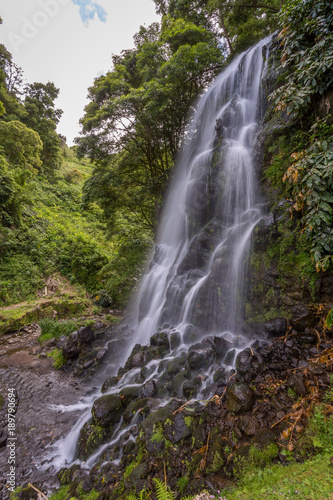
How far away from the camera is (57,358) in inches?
320

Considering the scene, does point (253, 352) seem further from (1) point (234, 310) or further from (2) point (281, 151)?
(2) point (281, 151)

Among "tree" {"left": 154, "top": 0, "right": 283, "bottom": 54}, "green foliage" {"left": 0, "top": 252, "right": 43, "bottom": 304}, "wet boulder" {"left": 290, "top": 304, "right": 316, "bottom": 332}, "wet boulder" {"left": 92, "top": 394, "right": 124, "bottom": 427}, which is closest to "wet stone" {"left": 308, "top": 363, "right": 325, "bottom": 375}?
"wet boulder" {"left": 290, "top": 304, "right": 316, "bottom": 332}

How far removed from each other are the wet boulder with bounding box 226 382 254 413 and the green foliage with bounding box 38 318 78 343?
326 inches

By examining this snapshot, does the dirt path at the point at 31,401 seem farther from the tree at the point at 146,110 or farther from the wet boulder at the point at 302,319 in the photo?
the tree at the point at 146,110

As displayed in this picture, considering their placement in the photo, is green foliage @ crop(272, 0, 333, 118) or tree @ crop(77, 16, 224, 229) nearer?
green foliage @ crop(272, 0, 333, 118)

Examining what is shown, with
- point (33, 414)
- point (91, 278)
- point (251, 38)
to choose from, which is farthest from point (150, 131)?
point (33, 414)

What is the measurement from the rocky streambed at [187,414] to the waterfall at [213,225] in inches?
45.3

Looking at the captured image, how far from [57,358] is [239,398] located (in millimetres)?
7182

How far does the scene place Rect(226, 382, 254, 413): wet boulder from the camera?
11.3ft

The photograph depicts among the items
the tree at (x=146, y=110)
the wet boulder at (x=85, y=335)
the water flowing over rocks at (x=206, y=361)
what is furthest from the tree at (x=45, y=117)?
the wet boulder at (x=85, y=335)

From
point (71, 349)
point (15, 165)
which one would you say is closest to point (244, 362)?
point (71, 349)

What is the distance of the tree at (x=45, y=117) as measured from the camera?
2488 cm

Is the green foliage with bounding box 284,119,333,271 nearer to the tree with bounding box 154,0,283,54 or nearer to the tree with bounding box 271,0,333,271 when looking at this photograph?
the tree with bounding box 271,0,333,271

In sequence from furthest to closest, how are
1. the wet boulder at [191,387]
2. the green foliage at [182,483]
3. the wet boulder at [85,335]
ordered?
the wet boulder at [85,335] → the wet boulder at [191,387] → the green foliage at [182,483]
